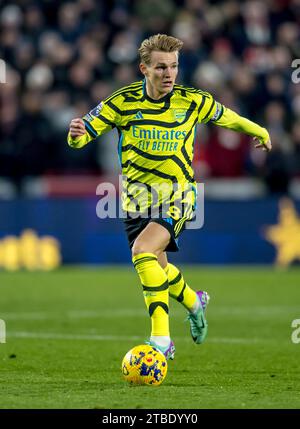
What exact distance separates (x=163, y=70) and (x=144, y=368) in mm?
2075

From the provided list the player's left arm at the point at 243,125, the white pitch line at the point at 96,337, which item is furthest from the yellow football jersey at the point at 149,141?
the white pitch line at the point at 96,337

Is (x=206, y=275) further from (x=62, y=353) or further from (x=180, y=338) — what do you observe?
(x=62, y=353)

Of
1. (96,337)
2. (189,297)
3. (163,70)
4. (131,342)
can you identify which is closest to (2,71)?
(96,337)

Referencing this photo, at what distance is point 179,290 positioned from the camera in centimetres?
869

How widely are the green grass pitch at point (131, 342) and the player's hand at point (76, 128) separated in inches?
64.0

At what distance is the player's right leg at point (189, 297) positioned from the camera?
28.4 ft

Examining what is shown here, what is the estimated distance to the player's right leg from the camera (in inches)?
340

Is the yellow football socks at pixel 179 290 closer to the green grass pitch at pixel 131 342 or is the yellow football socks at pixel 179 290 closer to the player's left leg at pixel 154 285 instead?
the green grass pitch at pixel 131 342

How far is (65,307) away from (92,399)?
641 centimetres

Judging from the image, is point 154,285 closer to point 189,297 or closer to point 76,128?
point 189,297

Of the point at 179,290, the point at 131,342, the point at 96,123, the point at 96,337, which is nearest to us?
the point at 96,123

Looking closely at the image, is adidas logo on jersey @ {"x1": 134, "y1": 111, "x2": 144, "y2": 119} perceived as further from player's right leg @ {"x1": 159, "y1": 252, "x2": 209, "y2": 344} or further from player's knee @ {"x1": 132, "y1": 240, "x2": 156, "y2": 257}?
player's right leg @ {"x1": 159, "y1": 252, "x2": 209, "y2": 344}

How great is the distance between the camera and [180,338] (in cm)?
1048

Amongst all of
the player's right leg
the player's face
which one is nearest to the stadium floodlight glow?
the player's right leg
